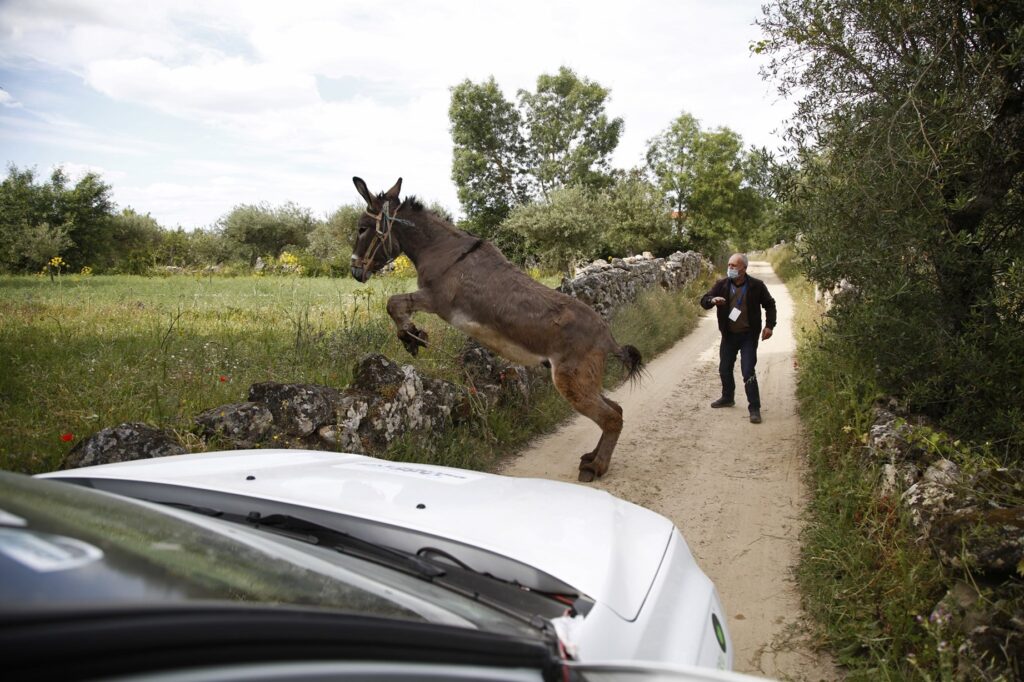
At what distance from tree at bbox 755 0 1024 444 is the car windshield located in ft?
17.3

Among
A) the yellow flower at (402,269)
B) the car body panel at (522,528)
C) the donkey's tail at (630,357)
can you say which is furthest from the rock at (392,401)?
the yellow flower at (402,269)

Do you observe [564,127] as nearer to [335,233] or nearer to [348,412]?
[335,233]

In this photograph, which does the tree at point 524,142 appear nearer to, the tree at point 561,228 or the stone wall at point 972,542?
the tree at point 561,228

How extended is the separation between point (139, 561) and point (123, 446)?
3.68 meters

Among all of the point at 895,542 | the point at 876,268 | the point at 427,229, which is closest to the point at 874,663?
the point at 895,542

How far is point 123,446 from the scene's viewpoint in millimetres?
4219

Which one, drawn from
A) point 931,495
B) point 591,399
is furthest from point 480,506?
point 591,399

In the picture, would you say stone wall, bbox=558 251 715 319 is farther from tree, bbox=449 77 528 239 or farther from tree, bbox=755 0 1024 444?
tree, bbox=449 77 528 239

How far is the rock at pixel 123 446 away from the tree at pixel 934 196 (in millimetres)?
5998

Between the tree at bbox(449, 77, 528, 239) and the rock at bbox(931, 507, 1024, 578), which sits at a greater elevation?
the tree at bbox(449, 77, 528, 239)

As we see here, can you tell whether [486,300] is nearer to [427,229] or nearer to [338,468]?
[427,229]

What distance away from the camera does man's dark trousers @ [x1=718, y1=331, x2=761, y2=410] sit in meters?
8.88

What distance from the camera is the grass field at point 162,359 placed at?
490 cm

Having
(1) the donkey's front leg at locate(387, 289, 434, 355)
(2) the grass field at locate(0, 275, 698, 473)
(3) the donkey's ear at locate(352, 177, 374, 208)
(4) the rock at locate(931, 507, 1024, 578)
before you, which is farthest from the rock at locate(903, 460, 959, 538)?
(3) the donkey's ear at locate(352, 177, 374, 208)
